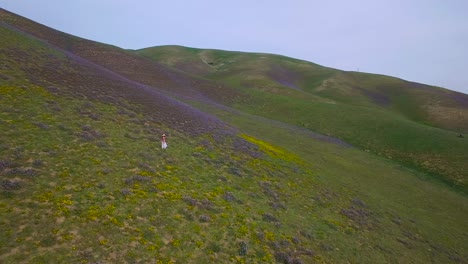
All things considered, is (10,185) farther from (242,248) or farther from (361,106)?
(361,106)

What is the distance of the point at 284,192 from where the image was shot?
86.2ft

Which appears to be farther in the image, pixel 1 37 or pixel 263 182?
pixel 1 37

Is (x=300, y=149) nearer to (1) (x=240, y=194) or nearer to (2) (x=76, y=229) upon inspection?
(1) (x=240, y=194)

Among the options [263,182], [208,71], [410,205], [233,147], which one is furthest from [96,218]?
[208,71]

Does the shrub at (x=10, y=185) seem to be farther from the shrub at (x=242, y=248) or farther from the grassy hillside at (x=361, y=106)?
the grassy hillside at (x=361, y=106)

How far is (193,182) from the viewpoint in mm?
21859

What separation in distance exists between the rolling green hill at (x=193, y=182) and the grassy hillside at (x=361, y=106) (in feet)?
1.86

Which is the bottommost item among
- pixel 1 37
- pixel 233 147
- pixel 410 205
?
pixel 410 205

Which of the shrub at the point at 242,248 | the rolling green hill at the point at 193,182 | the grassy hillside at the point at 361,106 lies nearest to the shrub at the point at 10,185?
the rolling green hill at the point at 193,182

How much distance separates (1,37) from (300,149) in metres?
44.9

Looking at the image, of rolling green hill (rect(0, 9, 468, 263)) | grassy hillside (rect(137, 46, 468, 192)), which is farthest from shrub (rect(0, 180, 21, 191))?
grassy hillside (rect(137, 46, 468, 192))

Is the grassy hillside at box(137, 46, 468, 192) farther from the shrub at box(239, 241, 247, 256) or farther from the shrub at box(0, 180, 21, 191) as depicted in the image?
the shrub at box(0, 180, 21, 191)

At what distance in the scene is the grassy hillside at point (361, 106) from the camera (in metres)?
50.0

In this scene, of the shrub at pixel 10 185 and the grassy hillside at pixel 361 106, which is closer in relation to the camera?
the shrub at pixel 10 185
